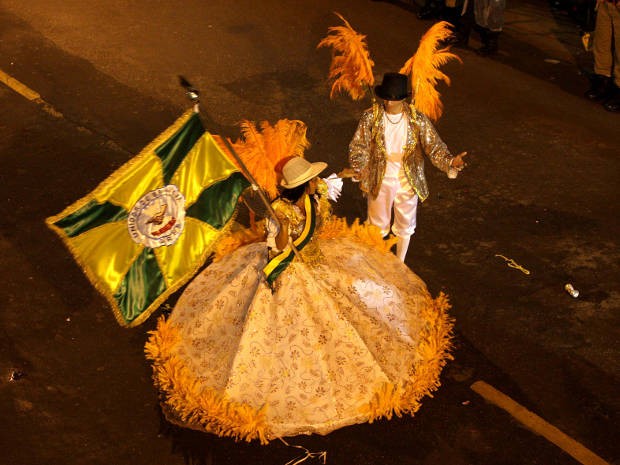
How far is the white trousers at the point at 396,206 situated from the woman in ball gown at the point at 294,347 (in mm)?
1046

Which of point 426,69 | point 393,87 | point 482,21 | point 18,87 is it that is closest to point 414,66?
point 426,69

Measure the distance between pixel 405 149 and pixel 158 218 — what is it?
2.40m

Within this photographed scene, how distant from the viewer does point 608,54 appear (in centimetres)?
1025

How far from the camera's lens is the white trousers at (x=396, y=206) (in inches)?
260

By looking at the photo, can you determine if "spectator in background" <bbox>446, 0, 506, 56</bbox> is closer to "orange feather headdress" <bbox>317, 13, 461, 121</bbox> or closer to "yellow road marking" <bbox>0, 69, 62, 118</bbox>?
"orange feather headdress" <bbox>317, 13, 461, 121</bbox>

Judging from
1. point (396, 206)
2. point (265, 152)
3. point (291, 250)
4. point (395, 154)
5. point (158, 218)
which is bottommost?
point (396, 206)

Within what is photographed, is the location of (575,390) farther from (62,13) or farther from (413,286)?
(62,13)

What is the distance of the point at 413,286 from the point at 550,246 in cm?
205

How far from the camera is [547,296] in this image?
6.88 m

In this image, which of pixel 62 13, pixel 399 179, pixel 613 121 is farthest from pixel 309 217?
pixel 62 13

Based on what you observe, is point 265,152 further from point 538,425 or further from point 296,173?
point 538,425

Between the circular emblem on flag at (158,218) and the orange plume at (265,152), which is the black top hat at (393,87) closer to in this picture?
the orange plume at (265,152)

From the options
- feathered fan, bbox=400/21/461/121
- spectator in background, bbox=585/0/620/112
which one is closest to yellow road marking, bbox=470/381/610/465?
feathered fan, bbox=400/21/461/121

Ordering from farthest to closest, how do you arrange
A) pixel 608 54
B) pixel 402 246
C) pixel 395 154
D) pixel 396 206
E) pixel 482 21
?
pixel 482 21
pixel 608 54
pixel 402 246
pixel 396 206
pixel 395 154
